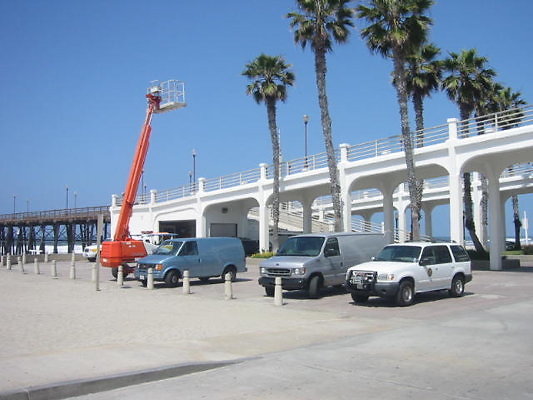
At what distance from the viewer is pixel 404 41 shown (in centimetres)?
2712

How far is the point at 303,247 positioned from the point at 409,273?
397 centimetres

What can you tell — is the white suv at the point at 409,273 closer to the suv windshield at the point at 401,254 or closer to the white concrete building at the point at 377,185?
the suv windshield at the point at 401,254

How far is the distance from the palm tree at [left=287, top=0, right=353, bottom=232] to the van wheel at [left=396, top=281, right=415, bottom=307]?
50.6ft

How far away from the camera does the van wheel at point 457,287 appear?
16.2 meters

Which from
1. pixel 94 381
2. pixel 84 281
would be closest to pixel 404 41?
pixel 84 281

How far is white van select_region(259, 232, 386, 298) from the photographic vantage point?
16734 millimetres

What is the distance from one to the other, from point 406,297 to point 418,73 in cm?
2008

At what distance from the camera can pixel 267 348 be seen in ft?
31.1

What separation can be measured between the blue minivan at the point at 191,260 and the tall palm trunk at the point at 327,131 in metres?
9.01

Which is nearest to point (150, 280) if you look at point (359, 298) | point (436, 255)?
point (359, 298)

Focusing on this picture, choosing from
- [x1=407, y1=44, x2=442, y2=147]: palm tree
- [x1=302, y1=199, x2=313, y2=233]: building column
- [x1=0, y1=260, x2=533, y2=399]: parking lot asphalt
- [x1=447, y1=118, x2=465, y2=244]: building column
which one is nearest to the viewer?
[x1=0, y1=260, x2=533, y2=399]: parking lot asphalt

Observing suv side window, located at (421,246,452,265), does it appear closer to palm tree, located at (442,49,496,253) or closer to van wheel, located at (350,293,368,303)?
van wheel, located at (350,293,368,303)

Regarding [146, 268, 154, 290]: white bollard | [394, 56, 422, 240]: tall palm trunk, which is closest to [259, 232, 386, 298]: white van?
[146, 268, 154, 290]: white bollard

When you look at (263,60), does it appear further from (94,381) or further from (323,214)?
(94,381)
